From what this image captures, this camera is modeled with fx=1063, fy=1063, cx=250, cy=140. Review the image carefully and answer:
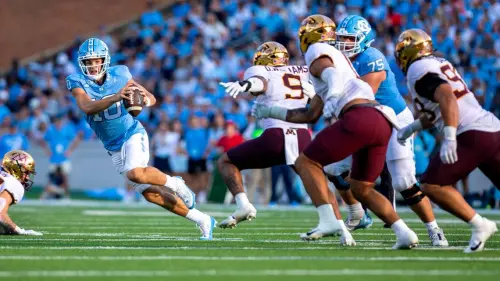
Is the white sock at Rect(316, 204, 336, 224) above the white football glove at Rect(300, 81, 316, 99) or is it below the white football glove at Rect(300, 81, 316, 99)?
below

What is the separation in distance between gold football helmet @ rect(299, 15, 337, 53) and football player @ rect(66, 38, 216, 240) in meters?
1.39

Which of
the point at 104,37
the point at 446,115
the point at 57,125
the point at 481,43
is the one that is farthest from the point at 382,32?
the point at 446,115

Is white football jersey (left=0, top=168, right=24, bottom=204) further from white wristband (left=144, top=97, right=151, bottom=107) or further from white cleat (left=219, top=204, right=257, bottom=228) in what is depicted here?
white cleat (left=219, top=204, right=257, bottom=228)

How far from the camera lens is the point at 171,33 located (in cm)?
2384

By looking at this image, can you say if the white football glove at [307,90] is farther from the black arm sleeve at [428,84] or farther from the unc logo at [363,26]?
the black arm sleeve at [428,84]

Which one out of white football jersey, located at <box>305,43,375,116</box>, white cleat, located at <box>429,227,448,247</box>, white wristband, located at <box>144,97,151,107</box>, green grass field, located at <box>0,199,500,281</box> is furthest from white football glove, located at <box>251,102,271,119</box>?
white cleat, located at <box>429,227,448,247</box>

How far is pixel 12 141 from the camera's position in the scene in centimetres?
1881

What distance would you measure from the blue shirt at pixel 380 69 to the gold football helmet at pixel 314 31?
63cm

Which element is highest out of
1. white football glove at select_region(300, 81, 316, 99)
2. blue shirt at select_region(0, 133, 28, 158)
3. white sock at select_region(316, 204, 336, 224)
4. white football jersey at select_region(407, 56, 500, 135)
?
white football jersey at select_region(407, 56, 500, 135)

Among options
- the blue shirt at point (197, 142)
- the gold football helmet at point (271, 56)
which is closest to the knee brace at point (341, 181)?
the gold football helmet at point (271, 56)

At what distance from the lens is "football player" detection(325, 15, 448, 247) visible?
8.32 meters

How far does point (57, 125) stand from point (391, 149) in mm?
12283

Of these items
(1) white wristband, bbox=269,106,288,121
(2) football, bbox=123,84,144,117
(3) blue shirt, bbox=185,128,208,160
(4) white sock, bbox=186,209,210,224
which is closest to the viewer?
(1) white wristband, bbox=269,106,288,121

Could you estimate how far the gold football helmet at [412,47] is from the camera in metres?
7.45
